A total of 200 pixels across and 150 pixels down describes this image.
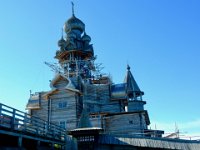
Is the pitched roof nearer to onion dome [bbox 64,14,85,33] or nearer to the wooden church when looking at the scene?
the wooden church

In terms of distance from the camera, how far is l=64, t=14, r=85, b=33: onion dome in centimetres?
4494

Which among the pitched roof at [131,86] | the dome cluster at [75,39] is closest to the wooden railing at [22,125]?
the pitched roof at [131,86]

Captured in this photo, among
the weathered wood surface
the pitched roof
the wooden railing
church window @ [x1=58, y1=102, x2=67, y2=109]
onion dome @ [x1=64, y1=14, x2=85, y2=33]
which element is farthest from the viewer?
onion dome @ [x1=64, y1=14, x2=85, y2=33]

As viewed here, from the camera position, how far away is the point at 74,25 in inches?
1767

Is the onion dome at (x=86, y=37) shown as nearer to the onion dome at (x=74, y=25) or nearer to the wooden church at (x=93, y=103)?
the onion dome at (x=74, y=25)

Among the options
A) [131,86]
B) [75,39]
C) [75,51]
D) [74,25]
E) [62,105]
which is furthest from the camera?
[74,25]

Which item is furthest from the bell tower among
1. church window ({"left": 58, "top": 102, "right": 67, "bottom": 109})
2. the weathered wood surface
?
the weathered wood surface

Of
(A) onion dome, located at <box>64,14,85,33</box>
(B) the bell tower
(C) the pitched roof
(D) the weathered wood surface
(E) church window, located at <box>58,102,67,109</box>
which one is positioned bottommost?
(D) the weathered wood surface

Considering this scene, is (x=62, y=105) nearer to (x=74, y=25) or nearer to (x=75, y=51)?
(x=75, y=51)

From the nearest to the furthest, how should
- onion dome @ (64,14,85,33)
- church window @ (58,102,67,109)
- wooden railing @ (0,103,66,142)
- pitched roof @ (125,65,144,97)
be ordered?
wooden railing @ (0,103,66,142) → church window @ (58,102,67,109) → pitched roof @ (125,65,144,97) → onion dome @ (64,14,85,33)

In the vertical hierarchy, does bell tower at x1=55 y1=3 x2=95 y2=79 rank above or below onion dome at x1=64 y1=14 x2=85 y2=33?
below

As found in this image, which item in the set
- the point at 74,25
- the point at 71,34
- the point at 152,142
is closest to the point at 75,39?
the point at 71,34

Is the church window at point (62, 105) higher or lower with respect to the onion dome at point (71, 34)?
lower

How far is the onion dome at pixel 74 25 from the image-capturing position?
147 ft
